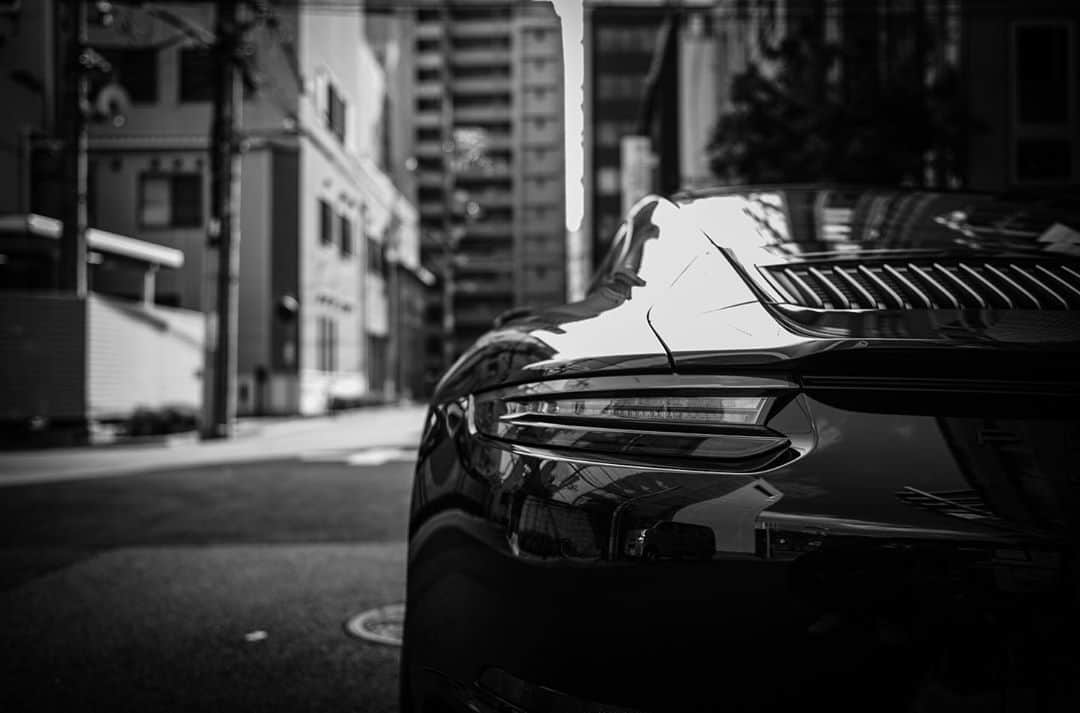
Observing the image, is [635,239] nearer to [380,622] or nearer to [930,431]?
[930,431]

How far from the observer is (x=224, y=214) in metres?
17.1

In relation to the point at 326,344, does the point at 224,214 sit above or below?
above

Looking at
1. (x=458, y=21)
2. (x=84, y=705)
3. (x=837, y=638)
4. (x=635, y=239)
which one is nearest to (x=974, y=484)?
(x=837, y=638)

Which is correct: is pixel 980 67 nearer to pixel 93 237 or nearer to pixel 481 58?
pixel 93 237

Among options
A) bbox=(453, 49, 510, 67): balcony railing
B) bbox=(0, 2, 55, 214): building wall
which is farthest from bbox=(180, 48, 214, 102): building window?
→ bbox=(453, 49, 510, 67): balcony railing

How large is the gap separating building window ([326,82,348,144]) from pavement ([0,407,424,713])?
2632 cm

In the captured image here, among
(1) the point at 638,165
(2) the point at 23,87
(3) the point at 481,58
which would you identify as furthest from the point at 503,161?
(2) the point at 23,87

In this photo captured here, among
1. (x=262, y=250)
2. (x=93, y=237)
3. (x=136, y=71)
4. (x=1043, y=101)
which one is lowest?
(x=93, y=237)

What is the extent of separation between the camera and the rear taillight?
134cm

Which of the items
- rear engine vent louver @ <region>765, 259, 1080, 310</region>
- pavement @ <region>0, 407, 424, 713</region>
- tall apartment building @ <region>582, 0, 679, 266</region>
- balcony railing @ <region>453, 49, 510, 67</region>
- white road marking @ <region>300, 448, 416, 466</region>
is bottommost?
white road marking @ <region>300, 448, 416, 466</region>

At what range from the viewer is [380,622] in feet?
12.0

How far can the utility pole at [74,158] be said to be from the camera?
51.1ft

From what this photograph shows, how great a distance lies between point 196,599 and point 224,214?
14315 mm

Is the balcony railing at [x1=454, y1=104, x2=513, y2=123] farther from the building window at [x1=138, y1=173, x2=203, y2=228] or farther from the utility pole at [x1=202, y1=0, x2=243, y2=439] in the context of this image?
the utility pole at [x1=202, y1=0, x2=243, y2=439]
